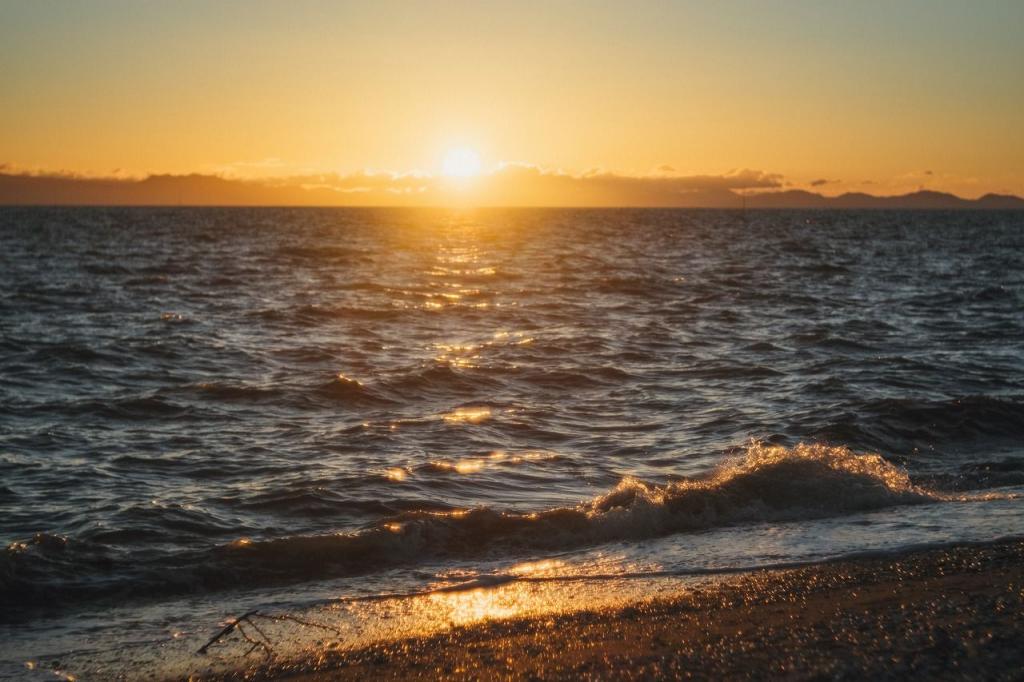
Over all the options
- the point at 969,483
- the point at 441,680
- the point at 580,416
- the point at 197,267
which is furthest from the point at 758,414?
the point at 197,267

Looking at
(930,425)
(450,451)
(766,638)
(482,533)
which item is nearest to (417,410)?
(450,451)

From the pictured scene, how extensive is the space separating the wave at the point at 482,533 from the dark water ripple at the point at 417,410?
0.11 feet

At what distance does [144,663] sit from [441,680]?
1949 millimetres

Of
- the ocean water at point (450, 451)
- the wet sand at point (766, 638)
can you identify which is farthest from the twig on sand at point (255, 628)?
the wet sand at point (766, 638)

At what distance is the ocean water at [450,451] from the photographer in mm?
7602

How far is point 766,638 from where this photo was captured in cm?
561

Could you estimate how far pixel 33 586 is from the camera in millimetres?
7516

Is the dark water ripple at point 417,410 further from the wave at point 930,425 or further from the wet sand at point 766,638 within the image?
the wet sand at point 766,638

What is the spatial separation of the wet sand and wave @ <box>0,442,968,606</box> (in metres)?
2.06

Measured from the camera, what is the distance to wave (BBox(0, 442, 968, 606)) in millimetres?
7730

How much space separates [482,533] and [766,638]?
360cm

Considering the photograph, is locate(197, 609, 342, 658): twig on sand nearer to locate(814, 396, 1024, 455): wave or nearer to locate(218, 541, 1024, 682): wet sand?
locate(218, 541, 1024, 682): wet sand

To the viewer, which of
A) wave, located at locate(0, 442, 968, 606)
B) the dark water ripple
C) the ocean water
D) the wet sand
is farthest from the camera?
the dark water ripple

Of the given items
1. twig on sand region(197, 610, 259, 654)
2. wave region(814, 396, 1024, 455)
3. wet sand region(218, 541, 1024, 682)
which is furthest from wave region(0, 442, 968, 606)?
wave region(814, 396, 1024, 455)
